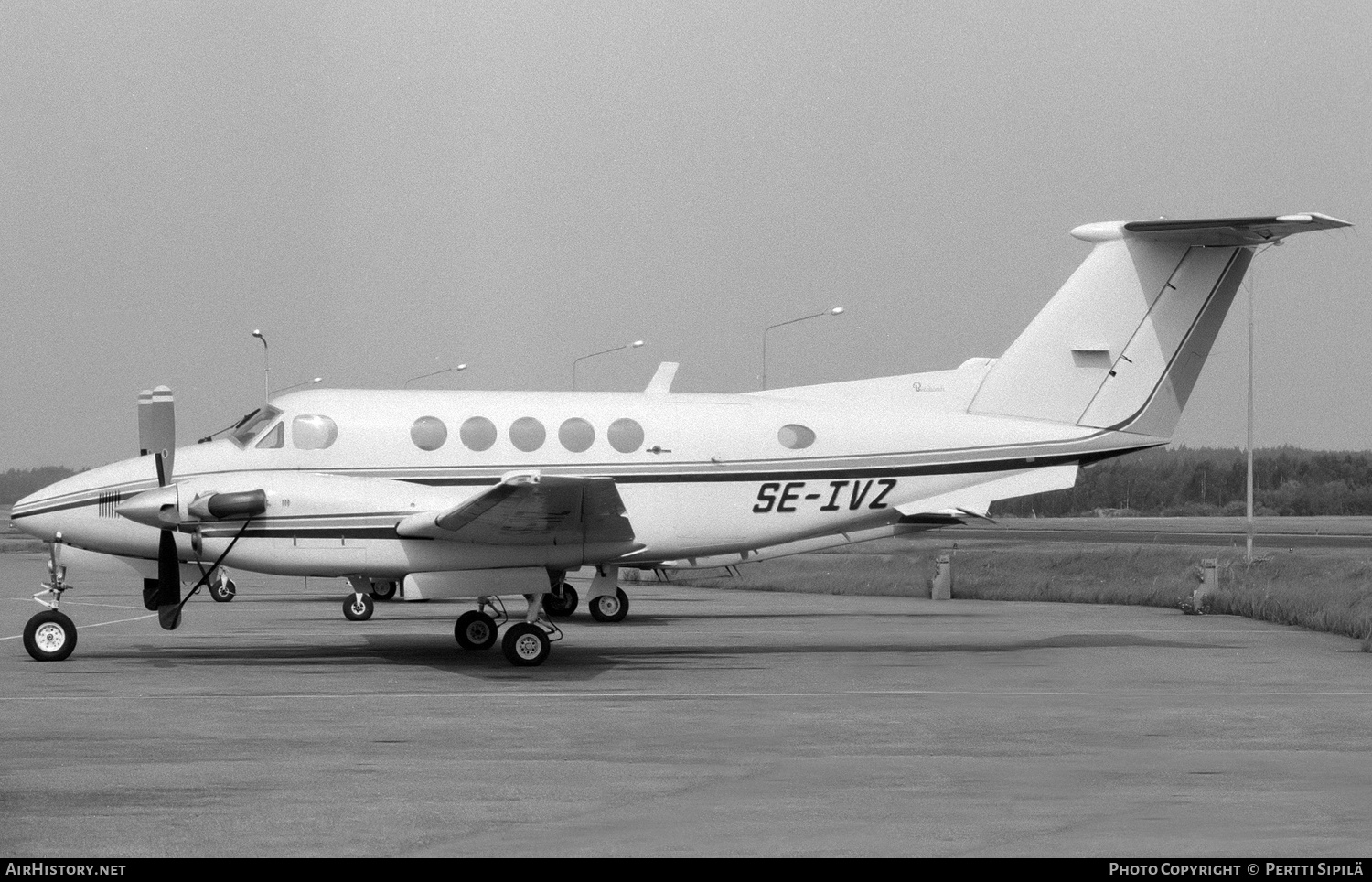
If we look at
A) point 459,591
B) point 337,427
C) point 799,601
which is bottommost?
point 799,601

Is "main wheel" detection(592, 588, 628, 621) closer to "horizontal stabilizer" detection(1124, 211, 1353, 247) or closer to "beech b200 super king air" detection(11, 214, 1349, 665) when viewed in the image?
"beech b200 super king air" detection(11, 214, 1349, 665)

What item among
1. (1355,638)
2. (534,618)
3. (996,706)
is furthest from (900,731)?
(1355,638)

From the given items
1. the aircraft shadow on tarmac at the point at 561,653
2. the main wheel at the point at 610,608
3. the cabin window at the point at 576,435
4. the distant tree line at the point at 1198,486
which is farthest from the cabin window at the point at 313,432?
the distant tree line at the point at 1198,486

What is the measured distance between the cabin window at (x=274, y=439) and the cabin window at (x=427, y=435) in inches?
56.6

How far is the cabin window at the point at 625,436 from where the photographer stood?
55.8 feet

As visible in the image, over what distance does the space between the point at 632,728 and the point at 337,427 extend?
6.85 metres

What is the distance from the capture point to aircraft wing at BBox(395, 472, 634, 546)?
565 inches

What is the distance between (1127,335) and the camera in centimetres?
1788

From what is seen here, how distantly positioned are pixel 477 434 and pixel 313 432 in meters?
1.84

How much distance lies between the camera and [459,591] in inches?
609

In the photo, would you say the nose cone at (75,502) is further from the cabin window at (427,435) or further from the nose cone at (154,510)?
the cabin window at (427,435)

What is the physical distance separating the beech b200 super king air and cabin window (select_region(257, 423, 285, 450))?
2 cm
